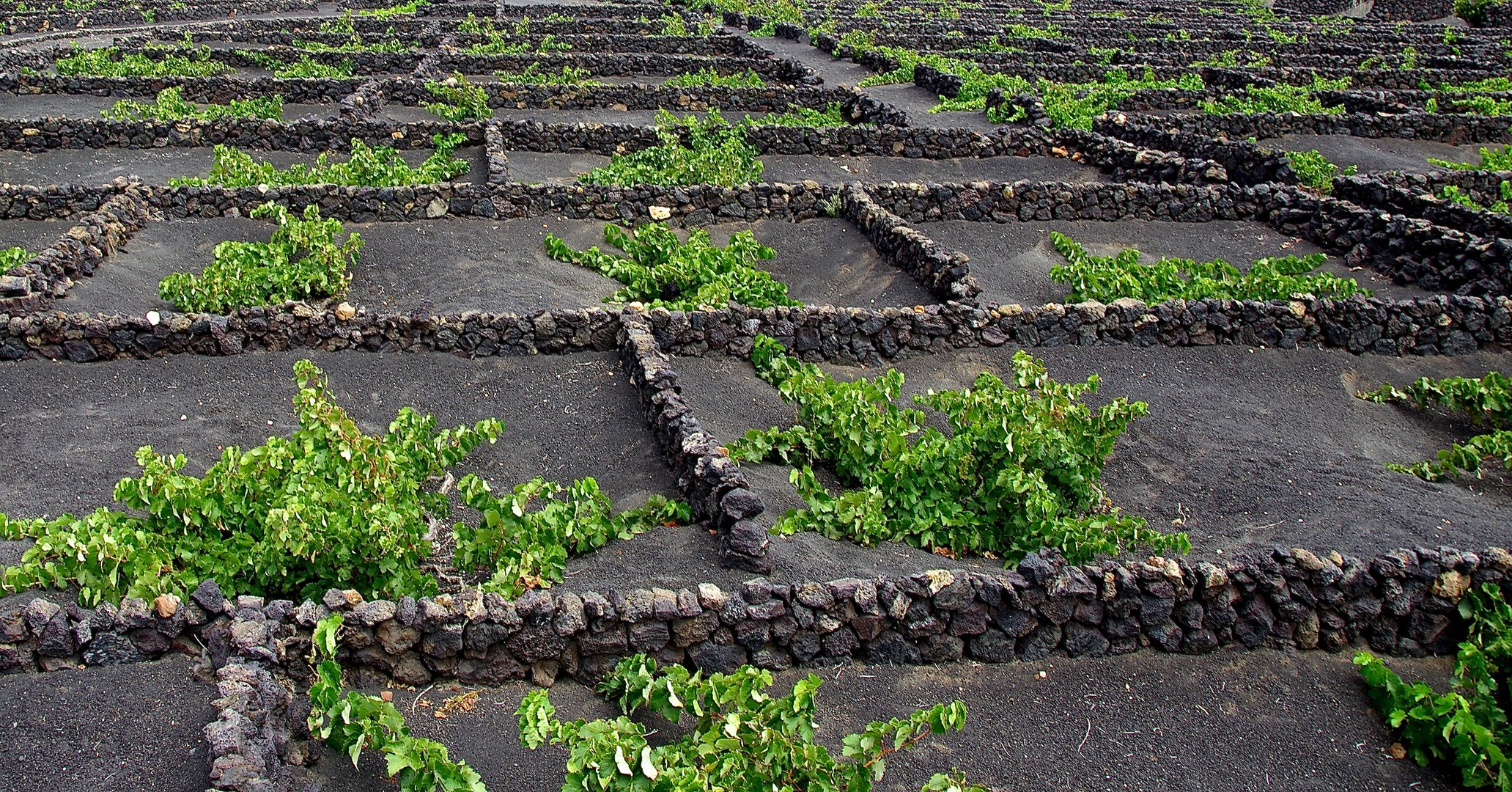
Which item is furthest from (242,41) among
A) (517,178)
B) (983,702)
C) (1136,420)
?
(983,702)

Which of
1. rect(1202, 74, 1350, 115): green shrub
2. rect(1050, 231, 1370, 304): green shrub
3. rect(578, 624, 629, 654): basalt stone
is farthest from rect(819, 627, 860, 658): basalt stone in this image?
rect(1202, 74, 1350, 115): green shrub

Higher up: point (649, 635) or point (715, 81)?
point (715, 81)

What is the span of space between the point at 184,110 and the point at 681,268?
1443cm

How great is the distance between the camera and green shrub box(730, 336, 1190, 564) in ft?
26.5

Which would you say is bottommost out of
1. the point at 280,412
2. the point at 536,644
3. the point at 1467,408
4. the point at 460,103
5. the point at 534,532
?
the point at 280,412

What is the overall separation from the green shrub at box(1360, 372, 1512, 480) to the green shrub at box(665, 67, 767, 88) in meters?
18.5

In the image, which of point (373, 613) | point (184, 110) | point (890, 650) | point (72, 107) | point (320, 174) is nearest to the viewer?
point (373, 613)

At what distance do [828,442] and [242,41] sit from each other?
32.2m

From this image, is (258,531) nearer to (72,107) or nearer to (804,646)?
(804,646)

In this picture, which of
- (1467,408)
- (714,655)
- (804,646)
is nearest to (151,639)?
(714,655)

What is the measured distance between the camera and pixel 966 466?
8656 millimetres

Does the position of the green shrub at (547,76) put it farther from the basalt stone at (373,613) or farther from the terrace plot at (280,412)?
the basalt stone at (373,613)

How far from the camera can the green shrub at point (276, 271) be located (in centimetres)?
1202

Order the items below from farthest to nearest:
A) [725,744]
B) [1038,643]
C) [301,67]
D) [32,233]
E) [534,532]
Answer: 1. [301,67]
2. [32,233]
3. [534,532]
4. [1038,643]
5. [725,744]
